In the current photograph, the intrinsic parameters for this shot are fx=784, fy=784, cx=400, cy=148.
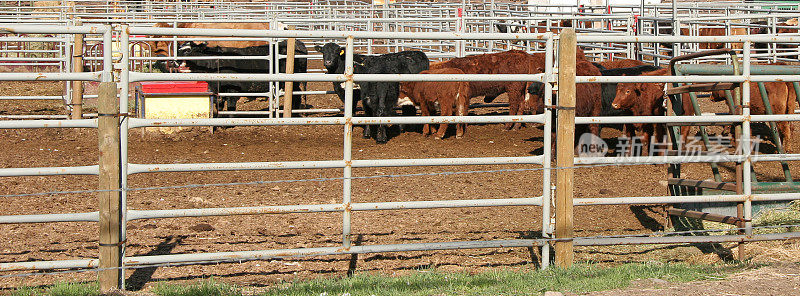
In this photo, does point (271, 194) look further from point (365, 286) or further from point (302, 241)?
point (365, 286)

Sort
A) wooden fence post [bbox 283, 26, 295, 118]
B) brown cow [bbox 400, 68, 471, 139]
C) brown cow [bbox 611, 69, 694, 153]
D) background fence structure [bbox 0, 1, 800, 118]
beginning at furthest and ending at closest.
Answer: background fence structure [bbox 0, 1, 800, 118] → wooden fence post [bbox 283, 26, 295, 118] → brown cow [bbox 400, 68, 471, 139] → brown cow [bbox 611, 69, 694, 153]

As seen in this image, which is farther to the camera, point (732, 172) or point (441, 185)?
point (732, 172)

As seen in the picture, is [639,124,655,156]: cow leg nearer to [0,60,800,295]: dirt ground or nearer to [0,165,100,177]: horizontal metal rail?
[0,60,800,295]: dirt ground

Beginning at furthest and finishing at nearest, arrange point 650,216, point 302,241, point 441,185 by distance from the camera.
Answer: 1. point 441,185
2. point 650,216
3. point 302,241

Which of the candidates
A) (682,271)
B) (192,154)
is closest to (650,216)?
(682,271)

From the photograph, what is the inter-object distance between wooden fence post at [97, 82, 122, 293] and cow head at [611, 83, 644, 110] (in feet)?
21.0

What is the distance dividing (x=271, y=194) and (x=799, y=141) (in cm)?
739

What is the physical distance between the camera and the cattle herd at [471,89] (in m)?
9.35

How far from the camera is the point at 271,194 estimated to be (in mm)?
6758

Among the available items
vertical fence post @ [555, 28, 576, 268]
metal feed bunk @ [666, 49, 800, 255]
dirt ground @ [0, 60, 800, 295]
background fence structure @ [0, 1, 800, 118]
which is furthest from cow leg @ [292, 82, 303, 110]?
vertical fence post @ [555, 28, 576, 268]

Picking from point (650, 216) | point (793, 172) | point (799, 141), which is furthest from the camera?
point (799, 141)

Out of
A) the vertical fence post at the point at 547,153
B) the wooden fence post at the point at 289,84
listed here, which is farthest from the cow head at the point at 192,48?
the vertical fence post at the point at 547,153

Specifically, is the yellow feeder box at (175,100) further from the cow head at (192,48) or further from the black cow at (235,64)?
the cow head at (192,48)

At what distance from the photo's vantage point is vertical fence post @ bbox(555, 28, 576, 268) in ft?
15.3
